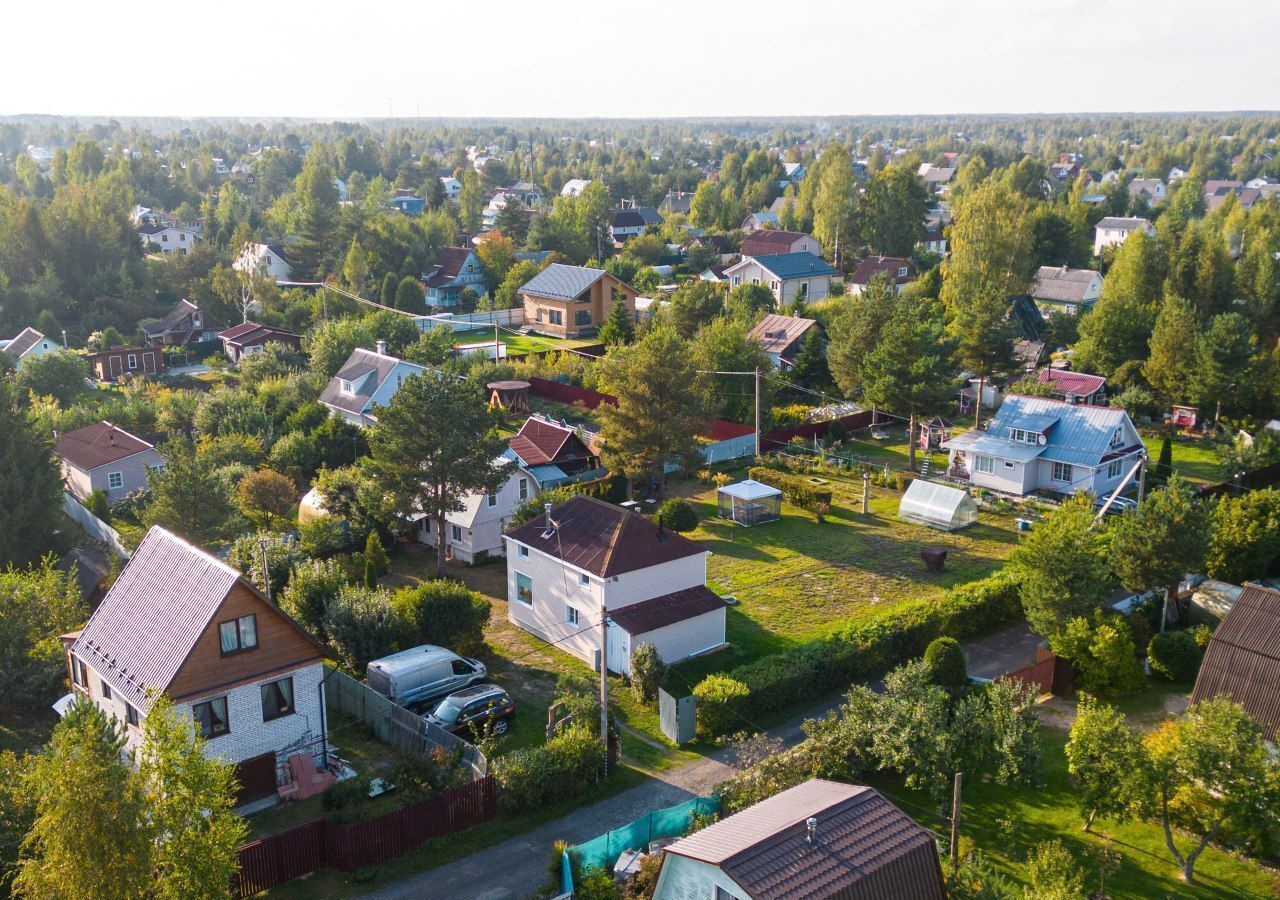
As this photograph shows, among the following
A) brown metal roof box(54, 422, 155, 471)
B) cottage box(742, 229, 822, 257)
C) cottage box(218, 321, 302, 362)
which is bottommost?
brown metal roof box(54, 422, 155, 471)

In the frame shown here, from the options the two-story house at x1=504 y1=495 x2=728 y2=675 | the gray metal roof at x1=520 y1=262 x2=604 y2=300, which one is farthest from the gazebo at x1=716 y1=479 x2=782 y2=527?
the gray metal roof at x1=520 y1=262 x2=604 y2=300

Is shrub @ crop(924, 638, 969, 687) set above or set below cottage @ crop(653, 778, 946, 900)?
below

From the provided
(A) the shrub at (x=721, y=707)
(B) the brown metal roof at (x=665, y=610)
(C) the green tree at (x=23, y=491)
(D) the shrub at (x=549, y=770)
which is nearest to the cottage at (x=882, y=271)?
(B) the brown metal roof at (x=665, y=610)

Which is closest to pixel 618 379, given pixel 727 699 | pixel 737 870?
pixel 727 699

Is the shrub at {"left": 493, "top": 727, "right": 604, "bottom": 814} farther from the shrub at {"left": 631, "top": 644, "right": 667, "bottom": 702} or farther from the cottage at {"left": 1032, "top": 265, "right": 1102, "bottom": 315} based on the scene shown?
the cottage at {"left": 1032, "top": 265, "right": 1102, "bottom": 315}

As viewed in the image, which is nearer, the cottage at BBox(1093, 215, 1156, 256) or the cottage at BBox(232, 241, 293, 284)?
the cottage at BBox(232, 241, 293, 284)

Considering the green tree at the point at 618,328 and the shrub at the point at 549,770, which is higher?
the green tree at the point at 618,328

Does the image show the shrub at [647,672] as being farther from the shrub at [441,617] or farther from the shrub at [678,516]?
the shrub at [678,516]
